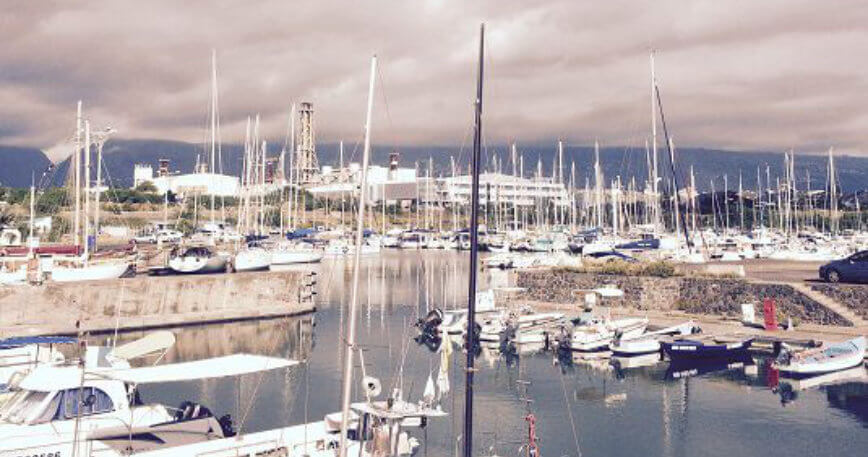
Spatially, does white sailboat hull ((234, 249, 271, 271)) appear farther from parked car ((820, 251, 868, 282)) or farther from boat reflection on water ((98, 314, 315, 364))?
parked car ((820, 251, 868, 282))

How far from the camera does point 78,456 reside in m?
18.3

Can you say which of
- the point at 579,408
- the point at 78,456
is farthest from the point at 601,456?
the point at 78,456

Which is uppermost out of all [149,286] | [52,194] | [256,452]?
[52,194]

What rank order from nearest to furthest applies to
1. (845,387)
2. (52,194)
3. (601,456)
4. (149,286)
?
1. (601,456)
2. (845,387)
3. (149,286)
4. (52,194)

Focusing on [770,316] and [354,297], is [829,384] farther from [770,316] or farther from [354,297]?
[354,297]

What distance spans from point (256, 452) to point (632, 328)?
32399 millimetres

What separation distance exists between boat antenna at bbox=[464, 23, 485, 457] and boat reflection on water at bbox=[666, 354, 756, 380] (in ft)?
91.6

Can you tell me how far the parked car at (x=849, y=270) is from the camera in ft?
158

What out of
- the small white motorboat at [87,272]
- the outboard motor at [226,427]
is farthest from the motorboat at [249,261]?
the outboard motor at [226,427]

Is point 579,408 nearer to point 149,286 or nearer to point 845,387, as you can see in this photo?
point 845,387

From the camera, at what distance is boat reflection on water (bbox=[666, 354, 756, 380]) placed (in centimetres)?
4066

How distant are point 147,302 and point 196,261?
→ 10.1m

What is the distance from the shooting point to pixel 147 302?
5038 cm

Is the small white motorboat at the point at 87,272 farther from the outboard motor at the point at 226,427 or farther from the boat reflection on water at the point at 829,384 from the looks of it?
the boat reflection on water at the point at 829,384
